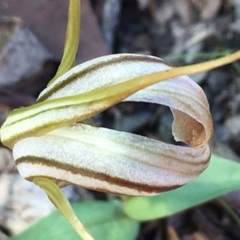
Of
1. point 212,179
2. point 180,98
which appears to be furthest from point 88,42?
point 180,98

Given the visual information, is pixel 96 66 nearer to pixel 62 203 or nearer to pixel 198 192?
pixel 62 203

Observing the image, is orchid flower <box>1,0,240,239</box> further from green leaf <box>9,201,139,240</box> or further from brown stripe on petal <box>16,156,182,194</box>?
green leaf <box>9,201,139,240</box>

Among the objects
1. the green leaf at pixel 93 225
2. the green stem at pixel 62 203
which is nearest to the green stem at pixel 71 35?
the green stem at pixel 62 203

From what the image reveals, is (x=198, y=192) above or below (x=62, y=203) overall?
below

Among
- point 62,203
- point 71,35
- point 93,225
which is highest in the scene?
point 71,35

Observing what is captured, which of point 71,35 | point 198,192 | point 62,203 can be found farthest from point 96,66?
point 198,192

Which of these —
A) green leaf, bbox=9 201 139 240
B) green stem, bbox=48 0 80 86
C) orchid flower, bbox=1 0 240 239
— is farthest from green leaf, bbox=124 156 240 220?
green stem, bbox=48 0 80 86
